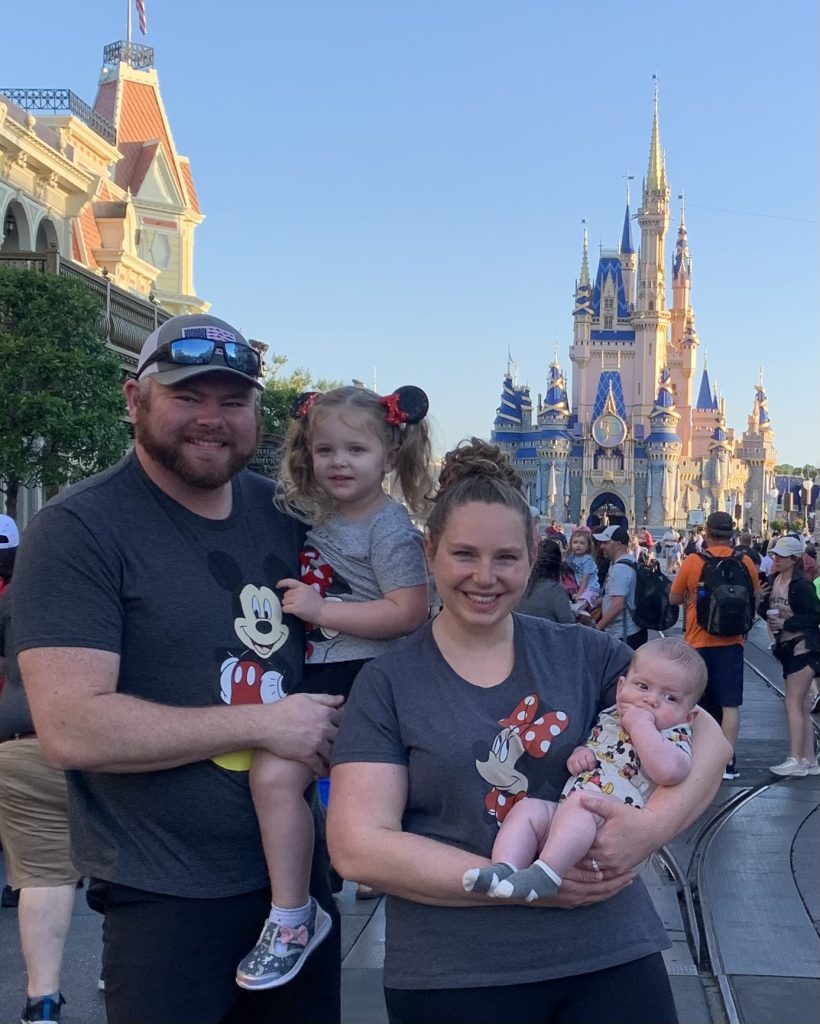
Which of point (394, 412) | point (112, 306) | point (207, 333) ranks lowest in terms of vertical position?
point (394, 412)

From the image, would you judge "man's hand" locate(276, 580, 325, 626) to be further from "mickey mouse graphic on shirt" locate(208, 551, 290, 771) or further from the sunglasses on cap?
the sunglasses on cap

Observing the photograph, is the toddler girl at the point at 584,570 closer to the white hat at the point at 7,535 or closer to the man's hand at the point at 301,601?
the white hat at the point at 7,535

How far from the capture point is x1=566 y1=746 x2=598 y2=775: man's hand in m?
2.40

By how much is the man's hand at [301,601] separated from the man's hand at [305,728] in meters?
0.23

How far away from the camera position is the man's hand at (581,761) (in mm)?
2404

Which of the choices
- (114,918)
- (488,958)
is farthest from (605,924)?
(114,918)

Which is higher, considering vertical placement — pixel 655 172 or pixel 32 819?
pixel 655 172

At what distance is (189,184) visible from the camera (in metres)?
38.1

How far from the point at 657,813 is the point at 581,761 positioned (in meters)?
0.18

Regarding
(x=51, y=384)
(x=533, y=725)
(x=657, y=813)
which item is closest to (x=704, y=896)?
(x=657, y=813)

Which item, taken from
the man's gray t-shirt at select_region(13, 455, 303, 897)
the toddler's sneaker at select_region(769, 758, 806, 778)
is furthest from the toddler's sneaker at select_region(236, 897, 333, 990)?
the toddler's sneaker at select_region(769, 758, 806, 778)

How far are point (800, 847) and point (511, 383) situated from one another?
95744mm

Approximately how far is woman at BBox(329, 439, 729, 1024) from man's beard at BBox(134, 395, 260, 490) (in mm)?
486

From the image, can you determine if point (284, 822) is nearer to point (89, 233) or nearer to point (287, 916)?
point (287, 916)
